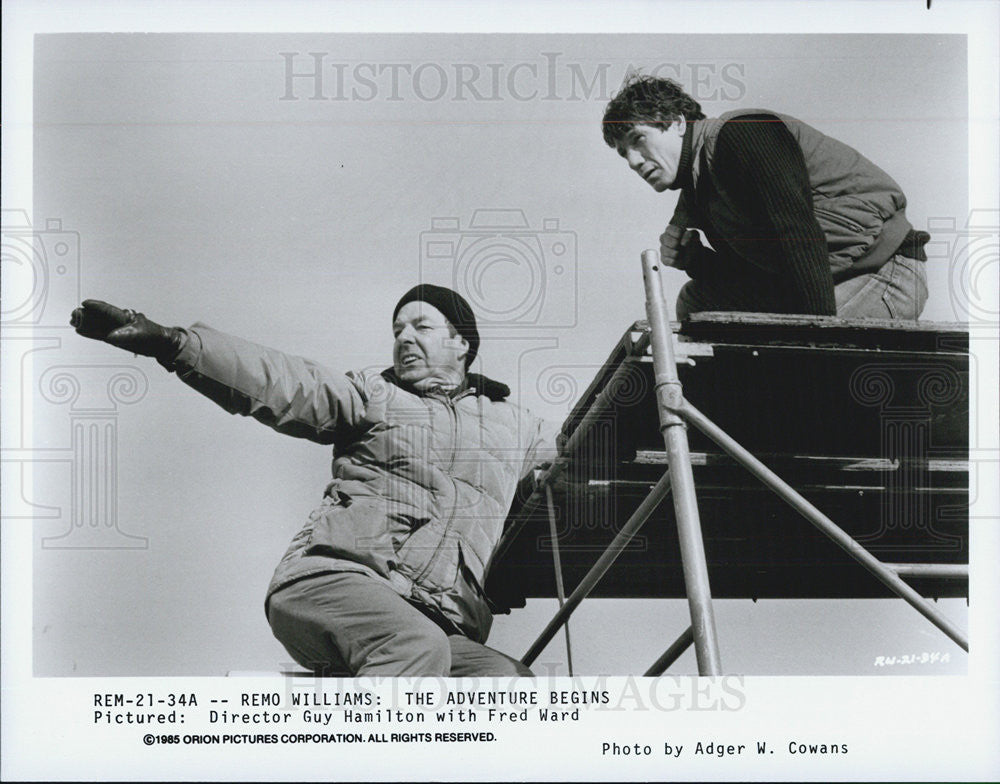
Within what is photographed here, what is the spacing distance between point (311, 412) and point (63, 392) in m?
0.98

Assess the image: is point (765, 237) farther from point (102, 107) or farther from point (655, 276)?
point (102, 107)

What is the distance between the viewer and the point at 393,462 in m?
6.50

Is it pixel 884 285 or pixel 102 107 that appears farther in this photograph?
pixel 102 107

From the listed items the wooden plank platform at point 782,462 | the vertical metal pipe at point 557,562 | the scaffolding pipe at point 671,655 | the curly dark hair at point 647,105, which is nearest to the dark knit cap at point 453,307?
the wooden plank platform at point 782,462

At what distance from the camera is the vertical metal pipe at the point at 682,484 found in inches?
201

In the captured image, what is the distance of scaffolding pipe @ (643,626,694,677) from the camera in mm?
6277

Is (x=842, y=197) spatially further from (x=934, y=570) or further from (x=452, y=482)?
(x=452, y=482)

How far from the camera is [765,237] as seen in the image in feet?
20.6

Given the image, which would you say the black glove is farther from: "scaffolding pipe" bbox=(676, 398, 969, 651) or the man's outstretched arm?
"scaffolding pipe" bbox=(676, 398, 969, 651)

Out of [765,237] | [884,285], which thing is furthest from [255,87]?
[884,285]

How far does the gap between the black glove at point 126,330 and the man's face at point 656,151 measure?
6.45 feet

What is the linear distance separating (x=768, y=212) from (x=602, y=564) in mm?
1479

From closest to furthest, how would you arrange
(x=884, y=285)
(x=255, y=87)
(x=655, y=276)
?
(x=655, y=276) < (x=884, y=285) < (x=255, y=87)

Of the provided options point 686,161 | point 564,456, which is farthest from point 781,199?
point 564,456
